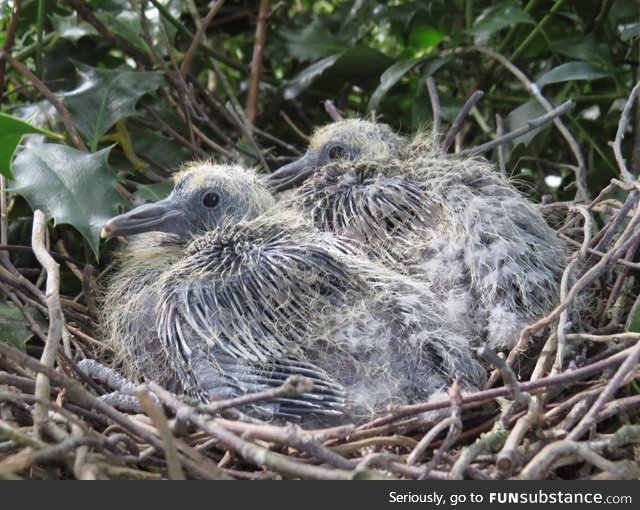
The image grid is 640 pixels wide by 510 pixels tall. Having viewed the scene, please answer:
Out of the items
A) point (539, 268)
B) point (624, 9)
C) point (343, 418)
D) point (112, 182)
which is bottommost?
point (343, 418)

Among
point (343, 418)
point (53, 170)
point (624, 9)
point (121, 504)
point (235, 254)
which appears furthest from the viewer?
point (624, 9)

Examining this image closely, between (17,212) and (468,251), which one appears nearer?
(468,251)

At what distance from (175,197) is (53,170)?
241 millimetres

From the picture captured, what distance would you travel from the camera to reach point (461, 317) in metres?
1.47

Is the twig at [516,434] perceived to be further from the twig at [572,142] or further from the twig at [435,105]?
the twig at [435,105]

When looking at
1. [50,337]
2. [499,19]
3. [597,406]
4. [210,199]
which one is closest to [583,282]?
[597,406]

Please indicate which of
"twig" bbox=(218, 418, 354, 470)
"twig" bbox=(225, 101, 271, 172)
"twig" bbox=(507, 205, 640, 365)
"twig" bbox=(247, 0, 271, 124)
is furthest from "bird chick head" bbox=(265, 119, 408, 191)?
"twig" bbox=(218, 418, 354, 470)

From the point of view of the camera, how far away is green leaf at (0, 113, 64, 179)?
55.0 inches

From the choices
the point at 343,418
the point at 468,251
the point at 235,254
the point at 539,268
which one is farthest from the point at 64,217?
the point at 539,268

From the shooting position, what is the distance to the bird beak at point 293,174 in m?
1.89

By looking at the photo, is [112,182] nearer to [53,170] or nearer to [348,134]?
[53,170]

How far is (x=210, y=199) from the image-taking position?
5.33 feet

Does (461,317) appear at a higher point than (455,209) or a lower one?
lower

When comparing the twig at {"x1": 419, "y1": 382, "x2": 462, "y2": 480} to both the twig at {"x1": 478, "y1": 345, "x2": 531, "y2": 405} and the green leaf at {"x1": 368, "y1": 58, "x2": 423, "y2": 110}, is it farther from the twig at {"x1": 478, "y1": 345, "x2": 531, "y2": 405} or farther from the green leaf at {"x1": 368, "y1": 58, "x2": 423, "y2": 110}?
the green leaf at {"x1": 368, "y1": 58, "x2": 423, "y2": 110}
